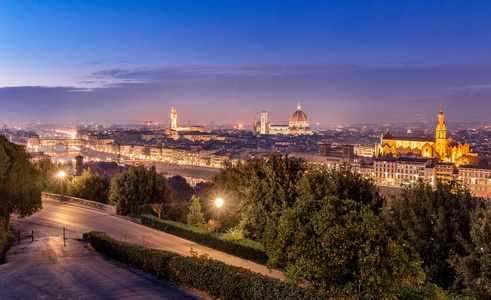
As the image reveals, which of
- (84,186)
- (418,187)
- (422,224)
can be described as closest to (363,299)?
(422,224)

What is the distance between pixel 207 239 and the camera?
1233cm

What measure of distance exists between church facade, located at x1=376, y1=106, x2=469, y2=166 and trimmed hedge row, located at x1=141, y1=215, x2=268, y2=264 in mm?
74538

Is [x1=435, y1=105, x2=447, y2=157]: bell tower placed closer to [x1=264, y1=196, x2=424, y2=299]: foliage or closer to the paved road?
the paved road

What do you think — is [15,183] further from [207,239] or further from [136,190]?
[136,190]

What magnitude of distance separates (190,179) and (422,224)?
6548 cm

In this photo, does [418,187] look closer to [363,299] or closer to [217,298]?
[363,299]

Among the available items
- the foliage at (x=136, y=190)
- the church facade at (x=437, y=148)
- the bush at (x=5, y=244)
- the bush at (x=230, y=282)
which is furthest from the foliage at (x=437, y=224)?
the church facade at (x=437, y=148)

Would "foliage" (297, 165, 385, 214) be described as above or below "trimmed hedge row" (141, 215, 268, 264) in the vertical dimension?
above

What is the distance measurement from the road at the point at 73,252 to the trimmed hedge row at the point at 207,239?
203 mm

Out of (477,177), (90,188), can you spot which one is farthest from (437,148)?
(90,188)

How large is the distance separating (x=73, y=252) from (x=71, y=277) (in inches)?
103

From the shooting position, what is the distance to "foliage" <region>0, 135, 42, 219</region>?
1141 centimetres

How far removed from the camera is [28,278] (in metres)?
8.76

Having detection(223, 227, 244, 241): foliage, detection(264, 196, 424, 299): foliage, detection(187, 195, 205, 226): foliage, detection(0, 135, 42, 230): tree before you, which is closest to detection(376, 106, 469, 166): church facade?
detection(187, 195, 205, 226): foliage
